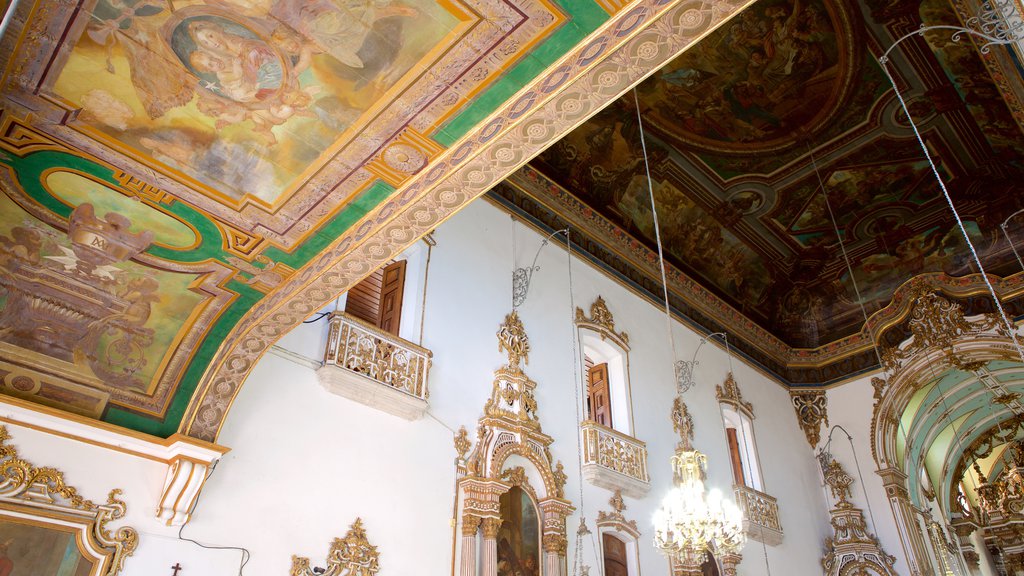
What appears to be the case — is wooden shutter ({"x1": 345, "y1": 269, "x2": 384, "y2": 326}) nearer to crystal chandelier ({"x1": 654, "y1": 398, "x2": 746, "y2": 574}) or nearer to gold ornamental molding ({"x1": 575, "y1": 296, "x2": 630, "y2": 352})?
gold ornamental molding ({"x1": 575, "y1": 296, "x2": 630, "y2": 352})

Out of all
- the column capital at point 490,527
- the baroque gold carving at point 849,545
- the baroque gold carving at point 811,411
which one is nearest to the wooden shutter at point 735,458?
the baroque gold carving at point 849,545

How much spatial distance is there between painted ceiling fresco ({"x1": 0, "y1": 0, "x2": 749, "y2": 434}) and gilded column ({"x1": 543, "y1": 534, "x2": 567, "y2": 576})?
14.9ft

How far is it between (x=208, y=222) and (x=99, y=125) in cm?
110

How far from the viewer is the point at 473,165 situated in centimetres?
516

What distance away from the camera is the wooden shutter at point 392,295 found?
9.09 m

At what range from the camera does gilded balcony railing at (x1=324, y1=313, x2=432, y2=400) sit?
25.7 ft

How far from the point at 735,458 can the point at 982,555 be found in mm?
13720

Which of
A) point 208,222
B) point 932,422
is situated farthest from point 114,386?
point 932,422

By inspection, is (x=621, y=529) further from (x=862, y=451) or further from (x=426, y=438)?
(x=862, y=451)

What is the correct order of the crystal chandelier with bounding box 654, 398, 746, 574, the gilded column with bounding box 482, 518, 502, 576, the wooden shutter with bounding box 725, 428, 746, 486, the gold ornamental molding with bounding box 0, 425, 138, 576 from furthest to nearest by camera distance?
1. the wooden shutter with bounding box 725, 428, 746, 486
2. the gilded column with bounding box 482, 518, 502, 576
3. the crystal chandelier with bounding box 654, 398, 746, 574
4. the gold ornamental molding with bounding box 0, 425, 138, 576

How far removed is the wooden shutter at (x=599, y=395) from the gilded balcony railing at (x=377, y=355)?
4211 millimetres

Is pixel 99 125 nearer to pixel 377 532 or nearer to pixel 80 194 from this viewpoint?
pixel 80 194

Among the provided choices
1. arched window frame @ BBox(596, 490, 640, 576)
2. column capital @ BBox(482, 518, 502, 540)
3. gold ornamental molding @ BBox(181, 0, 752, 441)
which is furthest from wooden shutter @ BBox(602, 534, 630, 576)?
gold ornamental molding @ BBox(181, 0, 752, 441)

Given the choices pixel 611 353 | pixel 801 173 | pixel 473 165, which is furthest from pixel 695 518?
pixel 801 173
